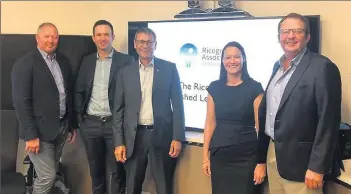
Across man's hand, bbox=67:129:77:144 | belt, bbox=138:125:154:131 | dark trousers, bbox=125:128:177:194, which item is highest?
belt, bbox=138:125:154:131

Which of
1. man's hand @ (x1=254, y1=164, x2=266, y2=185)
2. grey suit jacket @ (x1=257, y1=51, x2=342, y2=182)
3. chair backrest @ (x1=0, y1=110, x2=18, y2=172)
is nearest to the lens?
grey suit jacket @ (x1=257, y1=51, x2=342, y2=182)

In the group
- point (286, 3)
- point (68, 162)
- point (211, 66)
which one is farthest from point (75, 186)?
point (286, 3)

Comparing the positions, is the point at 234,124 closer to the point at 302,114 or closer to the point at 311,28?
the point at 302,114

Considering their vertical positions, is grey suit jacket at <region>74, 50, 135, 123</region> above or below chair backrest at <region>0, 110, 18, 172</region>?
above

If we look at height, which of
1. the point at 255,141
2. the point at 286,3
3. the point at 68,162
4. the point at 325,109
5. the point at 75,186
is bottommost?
the point at 75,186

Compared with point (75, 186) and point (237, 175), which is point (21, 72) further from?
point (237, 175)

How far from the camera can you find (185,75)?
3.45 m

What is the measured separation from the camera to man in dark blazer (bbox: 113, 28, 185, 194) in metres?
2.76

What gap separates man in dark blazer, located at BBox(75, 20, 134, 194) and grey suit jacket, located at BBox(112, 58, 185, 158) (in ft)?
0.65

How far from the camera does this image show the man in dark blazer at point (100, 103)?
301cm

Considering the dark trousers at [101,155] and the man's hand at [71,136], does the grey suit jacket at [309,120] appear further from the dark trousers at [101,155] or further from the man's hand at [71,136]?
the man's hand at [71,136]

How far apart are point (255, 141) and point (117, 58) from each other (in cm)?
128

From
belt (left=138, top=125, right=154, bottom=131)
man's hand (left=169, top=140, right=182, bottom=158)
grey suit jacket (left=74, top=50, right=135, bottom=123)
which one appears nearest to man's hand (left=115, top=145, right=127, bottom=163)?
belt (left=138, top=125, right=154, bottom=131)

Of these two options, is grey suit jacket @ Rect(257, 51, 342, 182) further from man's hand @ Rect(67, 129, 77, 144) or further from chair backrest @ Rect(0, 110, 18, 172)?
chair backrest @ Rect(0, 110, 18, 172)
